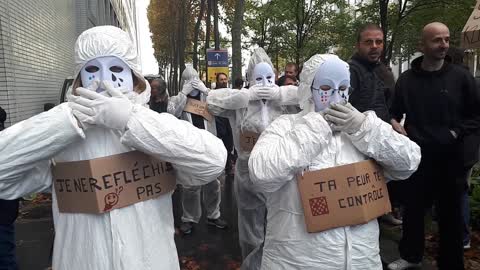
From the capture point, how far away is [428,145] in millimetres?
3467

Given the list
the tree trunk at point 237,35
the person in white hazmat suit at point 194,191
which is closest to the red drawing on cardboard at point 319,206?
the person in white hazmat suit at point 194,191

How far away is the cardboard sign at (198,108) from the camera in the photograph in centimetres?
564

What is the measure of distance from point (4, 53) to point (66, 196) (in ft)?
22.1

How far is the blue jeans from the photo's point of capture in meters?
2.62

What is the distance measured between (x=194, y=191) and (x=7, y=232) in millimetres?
2710

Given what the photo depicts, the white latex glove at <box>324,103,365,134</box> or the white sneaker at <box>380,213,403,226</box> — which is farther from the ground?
the white latex glove at <box>324,103,365,134</box>

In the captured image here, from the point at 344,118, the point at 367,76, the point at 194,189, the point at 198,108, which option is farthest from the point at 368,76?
the point at 198,108

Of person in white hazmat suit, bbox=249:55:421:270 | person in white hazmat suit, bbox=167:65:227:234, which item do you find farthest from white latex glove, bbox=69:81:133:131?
person in white hazmat suit, bbox=167:65:227:234

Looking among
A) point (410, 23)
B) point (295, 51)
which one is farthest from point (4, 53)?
point (295, 51)

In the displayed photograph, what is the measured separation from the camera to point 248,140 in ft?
14.0

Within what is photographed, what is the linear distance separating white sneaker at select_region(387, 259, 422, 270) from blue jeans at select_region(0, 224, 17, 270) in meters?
2.90

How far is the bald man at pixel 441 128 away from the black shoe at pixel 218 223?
8.09ft

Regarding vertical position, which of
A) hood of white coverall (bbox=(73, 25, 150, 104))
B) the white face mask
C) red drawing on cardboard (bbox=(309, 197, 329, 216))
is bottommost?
red drawing on cardboard (bbox=(309, 197, 329, 216))

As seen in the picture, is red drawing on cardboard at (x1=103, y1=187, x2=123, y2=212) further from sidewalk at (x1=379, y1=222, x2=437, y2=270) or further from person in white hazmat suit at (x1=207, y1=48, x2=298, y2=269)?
sidewalk at (x1=379, y1=222, x2=437, y2=270)
